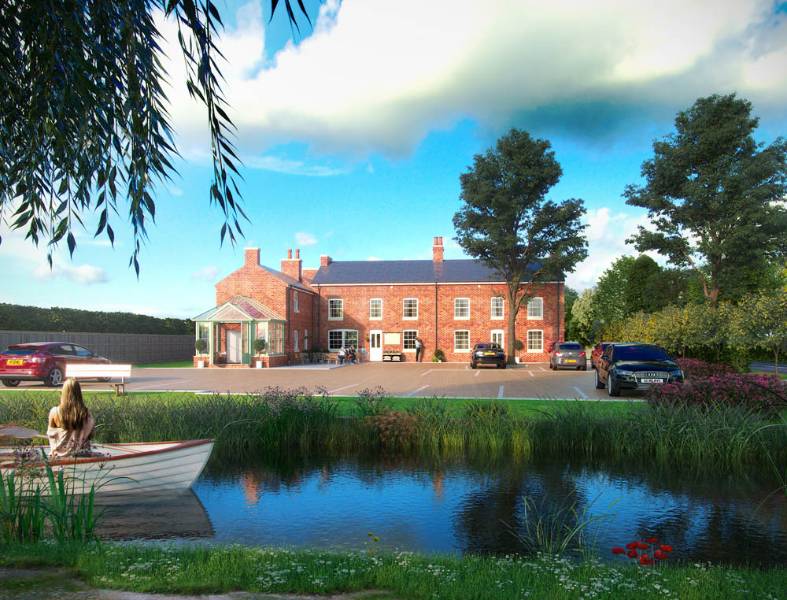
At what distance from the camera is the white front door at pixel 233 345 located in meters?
38.8

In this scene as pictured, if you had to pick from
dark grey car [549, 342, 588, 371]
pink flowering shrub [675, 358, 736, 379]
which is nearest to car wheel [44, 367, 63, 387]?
pink flowering shrub [675, 358, 736, 379]

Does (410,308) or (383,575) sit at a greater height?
(410,308)

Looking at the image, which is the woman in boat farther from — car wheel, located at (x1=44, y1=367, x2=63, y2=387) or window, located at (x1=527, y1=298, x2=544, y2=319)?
window, located at (x1=527, y1=298, x2=544, y2=319)

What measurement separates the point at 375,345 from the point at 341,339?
9.10 feet

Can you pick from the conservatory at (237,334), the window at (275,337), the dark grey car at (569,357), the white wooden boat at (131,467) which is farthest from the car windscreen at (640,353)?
the window at (275,337)

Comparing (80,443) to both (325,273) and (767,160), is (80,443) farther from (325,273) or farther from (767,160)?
(325,273)

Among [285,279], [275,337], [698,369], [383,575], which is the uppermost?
[285,279]

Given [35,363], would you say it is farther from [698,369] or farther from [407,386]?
[698,369]

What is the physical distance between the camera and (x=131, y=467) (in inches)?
313

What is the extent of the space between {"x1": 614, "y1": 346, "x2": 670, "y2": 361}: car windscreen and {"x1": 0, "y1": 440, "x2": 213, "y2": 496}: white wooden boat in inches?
603

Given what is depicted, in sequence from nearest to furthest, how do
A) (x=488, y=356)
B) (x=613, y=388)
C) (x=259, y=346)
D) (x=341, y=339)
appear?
(x=613, y=388) < (x=488, y=356) < (x=259, y=346) < (x=341, y=339)

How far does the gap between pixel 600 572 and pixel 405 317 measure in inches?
1667

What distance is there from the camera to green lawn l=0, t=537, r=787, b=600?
4324mm

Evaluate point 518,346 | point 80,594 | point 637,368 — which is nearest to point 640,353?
point 637,368
